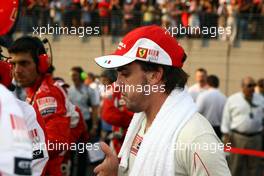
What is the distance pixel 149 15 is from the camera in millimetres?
16469

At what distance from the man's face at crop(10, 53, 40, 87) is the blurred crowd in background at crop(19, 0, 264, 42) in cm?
1099

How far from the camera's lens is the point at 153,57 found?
3469 millimetres

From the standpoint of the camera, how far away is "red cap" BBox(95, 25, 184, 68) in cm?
347

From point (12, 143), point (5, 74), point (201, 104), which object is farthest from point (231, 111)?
point (12, 143)

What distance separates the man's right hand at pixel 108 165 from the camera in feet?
11.1

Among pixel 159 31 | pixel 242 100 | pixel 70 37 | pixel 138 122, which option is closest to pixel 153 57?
pixel 159 31

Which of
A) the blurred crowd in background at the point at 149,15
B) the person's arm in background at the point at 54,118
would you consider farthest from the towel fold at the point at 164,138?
the blurred crowd in background at the point at 149,15

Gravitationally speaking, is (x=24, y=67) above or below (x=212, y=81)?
above

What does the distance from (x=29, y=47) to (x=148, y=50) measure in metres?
1.64

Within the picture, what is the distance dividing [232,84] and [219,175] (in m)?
13.4

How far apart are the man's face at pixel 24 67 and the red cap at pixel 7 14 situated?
80 cm

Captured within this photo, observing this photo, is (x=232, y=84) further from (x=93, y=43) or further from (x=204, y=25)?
(x=93, y=43)

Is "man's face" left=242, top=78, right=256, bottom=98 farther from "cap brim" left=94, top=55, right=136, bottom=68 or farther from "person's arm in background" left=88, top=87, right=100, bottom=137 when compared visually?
"cap brim" left=94, top=55, right=136, bottom=68

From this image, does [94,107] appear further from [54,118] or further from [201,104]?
[54,118]
